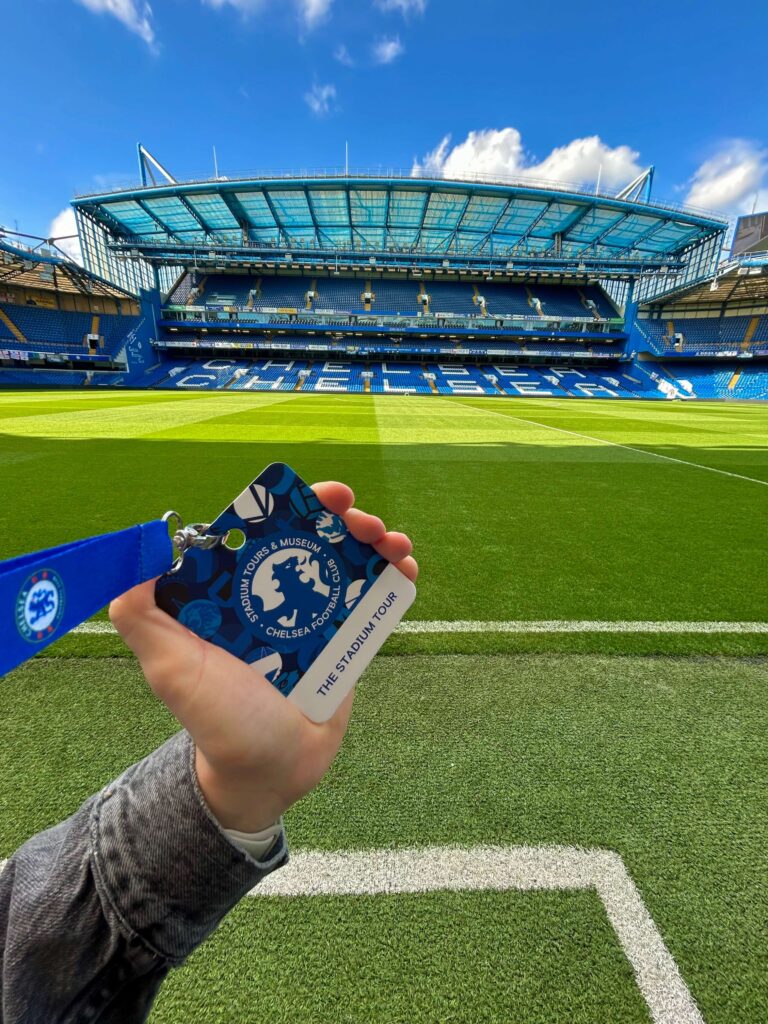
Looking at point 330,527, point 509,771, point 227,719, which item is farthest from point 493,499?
point 227,719

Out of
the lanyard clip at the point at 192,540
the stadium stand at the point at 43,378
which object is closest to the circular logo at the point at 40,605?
the lanyard clip at the point at 192,540

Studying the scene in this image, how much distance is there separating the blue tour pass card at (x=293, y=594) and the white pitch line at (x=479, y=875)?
93 centimetres

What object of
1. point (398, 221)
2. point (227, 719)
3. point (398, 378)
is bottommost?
point (398, 378)

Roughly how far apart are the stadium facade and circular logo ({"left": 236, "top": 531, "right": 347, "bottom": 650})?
1665 inches

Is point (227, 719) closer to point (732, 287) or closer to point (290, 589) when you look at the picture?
point (290, 589)

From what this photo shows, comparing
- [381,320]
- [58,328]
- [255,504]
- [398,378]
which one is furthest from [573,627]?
[58,328]

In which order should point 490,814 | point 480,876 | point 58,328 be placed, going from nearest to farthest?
1. point 480,876
2. point 490,814
3. point 58,328

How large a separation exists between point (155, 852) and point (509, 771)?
63.3 inches

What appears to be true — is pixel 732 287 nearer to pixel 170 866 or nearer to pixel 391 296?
pixel 391 296

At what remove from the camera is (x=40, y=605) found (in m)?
0.67

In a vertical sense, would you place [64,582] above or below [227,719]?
above

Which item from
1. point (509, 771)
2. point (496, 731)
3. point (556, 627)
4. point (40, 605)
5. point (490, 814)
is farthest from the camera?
point (556, 627)

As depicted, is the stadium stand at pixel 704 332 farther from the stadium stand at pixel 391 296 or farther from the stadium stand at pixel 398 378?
the stadium stand at pixel 391 296

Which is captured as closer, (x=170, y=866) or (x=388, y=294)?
(x=170, y=866)
